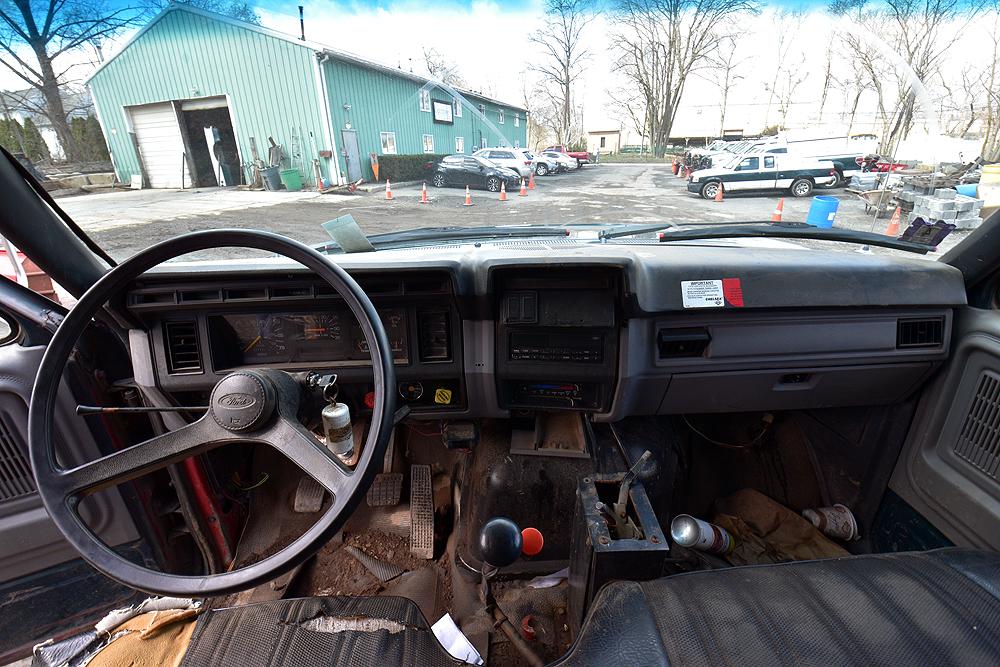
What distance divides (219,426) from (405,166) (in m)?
0.98

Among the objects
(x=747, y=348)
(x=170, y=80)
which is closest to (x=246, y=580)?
(x=170, y=80)

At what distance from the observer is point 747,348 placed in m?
1.75

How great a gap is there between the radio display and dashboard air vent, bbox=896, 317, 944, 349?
1.77 m

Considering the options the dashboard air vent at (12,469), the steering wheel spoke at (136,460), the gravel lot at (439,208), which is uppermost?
the gravel lot at (439,208)

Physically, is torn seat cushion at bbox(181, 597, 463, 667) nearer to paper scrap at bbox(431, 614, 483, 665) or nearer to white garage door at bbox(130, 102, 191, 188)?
paper scrap at bbox(431, 614, 483, 665)

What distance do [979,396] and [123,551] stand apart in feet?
10.1

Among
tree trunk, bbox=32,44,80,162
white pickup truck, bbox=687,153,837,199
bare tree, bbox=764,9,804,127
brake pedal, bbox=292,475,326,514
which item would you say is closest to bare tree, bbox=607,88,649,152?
white pickup truck, bbox=687,153,837,199

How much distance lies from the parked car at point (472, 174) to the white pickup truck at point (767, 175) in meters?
0.63

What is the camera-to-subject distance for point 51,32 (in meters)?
1.16

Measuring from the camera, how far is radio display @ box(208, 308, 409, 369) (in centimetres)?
164

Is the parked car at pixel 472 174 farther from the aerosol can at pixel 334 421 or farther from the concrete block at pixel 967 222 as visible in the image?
the concrete block at pixel 967 222

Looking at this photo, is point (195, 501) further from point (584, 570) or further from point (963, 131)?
point (963, 131)

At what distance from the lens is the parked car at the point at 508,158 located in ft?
5.24

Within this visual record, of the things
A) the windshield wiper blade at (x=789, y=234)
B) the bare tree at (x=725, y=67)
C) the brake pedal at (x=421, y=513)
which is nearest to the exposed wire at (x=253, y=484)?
the brake pedal at (x=421, y=513)
